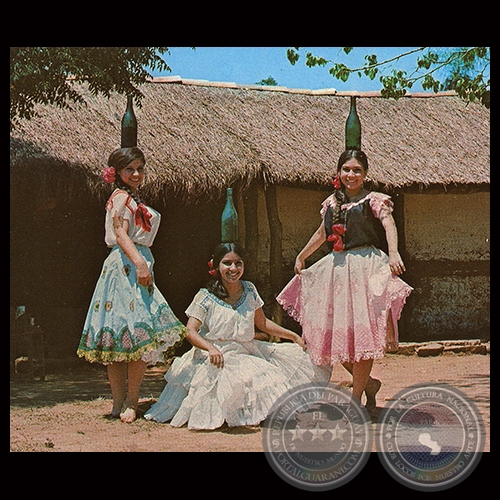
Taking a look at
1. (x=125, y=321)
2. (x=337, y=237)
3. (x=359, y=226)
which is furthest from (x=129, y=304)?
(x=359, y=226)

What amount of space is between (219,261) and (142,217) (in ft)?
1.79

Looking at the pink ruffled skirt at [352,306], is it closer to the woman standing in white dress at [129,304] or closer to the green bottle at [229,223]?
the green bottle at [229,223]

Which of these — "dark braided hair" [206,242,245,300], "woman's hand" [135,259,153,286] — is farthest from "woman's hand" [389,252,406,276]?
"woman's hand" [135,259,153,286]

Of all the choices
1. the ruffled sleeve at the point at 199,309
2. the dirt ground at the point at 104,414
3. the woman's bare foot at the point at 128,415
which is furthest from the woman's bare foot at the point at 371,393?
the woman's bare foot at the point at 128,415

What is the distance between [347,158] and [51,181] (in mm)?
3301

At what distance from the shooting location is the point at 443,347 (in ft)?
28.7

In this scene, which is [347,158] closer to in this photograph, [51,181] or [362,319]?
[362,319]

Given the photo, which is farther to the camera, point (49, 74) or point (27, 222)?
point (27, 222)

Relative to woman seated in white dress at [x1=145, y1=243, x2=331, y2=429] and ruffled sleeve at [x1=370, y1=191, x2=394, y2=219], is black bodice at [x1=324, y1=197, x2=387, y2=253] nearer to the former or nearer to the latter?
ruffled sleeve at [x1=370, y1=191, x2=394, y2=219]

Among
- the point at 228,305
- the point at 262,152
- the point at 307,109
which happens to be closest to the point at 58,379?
the point at 228,305

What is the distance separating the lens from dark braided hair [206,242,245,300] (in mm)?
4820

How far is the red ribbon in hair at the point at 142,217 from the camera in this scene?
468 centimetres

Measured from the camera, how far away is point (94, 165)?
7227 mm

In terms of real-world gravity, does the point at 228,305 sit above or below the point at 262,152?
below
